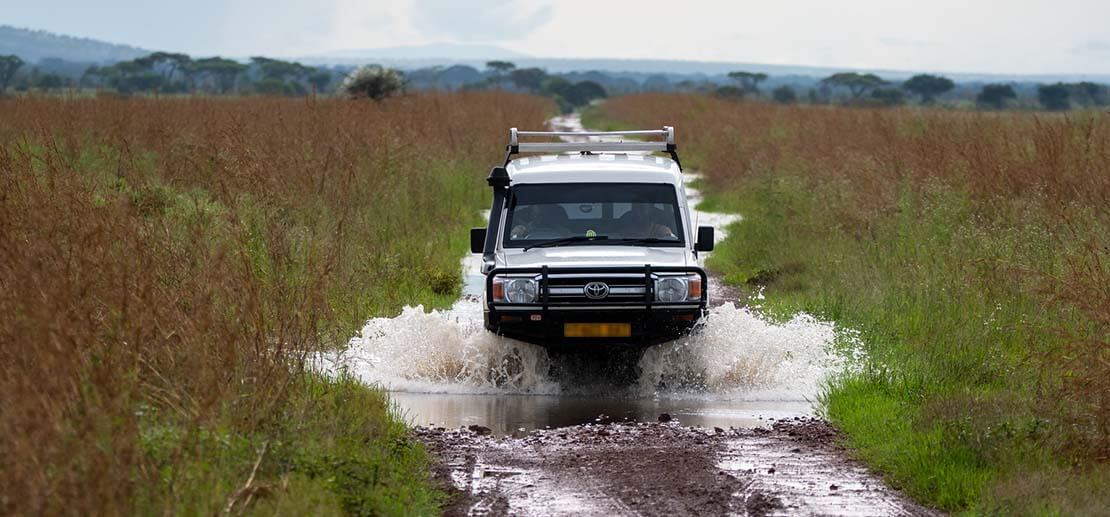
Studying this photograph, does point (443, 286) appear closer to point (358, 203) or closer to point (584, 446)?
point (358, 203)

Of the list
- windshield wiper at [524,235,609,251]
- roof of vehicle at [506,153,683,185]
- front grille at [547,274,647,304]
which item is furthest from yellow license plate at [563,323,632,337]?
roof of vehicle at [506,153,683,185]

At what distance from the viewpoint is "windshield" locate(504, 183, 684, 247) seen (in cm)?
1120

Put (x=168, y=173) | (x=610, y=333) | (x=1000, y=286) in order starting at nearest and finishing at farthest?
(x=610, y=333)
(x=1000, y=286)
(x=168, y=173)

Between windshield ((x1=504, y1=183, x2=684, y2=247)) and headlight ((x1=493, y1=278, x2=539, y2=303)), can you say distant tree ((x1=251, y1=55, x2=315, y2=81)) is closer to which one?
windshield ((x1=504, y1=183, x2=684, y2=247))

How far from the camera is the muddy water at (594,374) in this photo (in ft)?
34.1

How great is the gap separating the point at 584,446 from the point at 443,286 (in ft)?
23.7

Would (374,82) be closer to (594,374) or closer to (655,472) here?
(594,374)

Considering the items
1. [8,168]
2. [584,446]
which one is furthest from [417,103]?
[584,446]

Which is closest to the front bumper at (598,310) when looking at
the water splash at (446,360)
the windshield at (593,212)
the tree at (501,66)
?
the water splash at (446,360)

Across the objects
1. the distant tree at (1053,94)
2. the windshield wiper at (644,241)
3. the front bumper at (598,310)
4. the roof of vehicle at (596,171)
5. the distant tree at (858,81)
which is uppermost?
the roof of vehicle at (596,171)

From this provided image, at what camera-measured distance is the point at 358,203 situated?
60.8 feet

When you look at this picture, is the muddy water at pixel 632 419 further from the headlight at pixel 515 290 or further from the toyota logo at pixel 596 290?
the toyota logo at pixel 596 290

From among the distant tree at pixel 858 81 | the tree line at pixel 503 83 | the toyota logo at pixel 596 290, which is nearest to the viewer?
the toyota logo at pixel 596 290

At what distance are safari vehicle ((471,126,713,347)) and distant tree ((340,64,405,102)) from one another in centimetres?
3018
